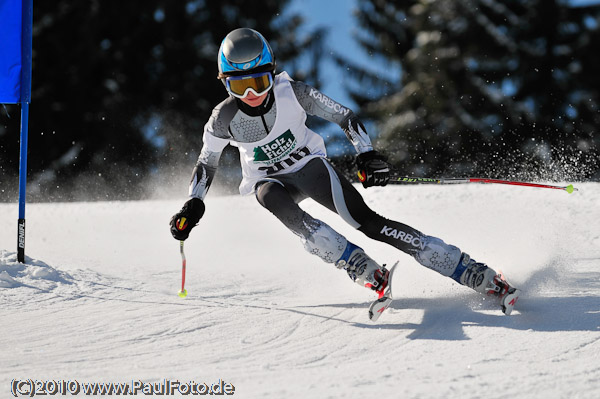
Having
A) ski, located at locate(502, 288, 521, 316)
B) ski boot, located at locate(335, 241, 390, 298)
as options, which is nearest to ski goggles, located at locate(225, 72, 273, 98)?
ski boot, located at locate(335, 241, 390, 298)

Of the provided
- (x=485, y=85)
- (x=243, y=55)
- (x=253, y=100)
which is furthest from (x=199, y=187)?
(x=485, y=85)

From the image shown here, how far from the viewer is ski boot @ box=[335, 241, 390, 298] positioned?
12.5 feet

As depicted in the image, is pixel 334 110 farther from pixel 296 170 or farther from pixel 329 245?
pixel 329 245

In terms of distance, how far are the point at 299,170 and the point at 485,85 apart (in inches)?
729

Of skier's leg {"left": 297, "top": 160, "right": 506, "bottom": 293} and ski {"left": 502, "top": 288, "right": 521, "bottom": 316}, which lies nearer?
ski {"left": 502, "top": 288, "right": 521, "bottom": 316}

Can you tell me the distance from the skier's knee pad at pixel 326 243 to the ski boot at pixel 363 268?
0.05m

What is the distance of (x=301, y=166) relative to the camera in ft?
13.4

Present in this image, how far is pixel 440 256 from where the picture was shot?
3787mm

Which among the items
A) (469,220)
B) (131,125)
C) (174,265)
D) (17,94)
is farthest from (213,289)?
(131,125)

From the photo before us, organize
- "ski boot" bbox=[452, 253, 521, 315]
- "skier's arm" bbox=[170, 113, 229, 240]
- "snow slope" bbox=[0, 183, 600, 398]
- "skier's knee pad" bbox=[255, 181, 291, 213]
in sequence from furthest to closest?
1. "skier's arm" bbox=[170, 113, 229, 240]
2. "skier's knee pad" bbox=[255, 181, 291, 213]
3. "ski boot" bbox=[452, 253, 521, 315]
4. "snow slope" bbox=[0, 183, 600, 398]

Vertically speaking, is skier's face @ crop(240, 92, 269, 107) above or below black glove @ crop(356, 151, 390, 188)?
above

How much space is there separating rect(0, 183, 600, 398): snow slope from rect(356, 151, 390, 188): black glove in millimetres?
726

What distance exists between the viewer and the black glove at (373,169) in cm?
389

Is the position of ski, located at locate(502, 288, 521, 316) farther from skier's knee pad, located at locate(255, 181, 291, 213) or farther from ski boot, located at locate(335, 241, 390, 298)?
skier's knee pad, located at locate(255, 181, 291, 213)
